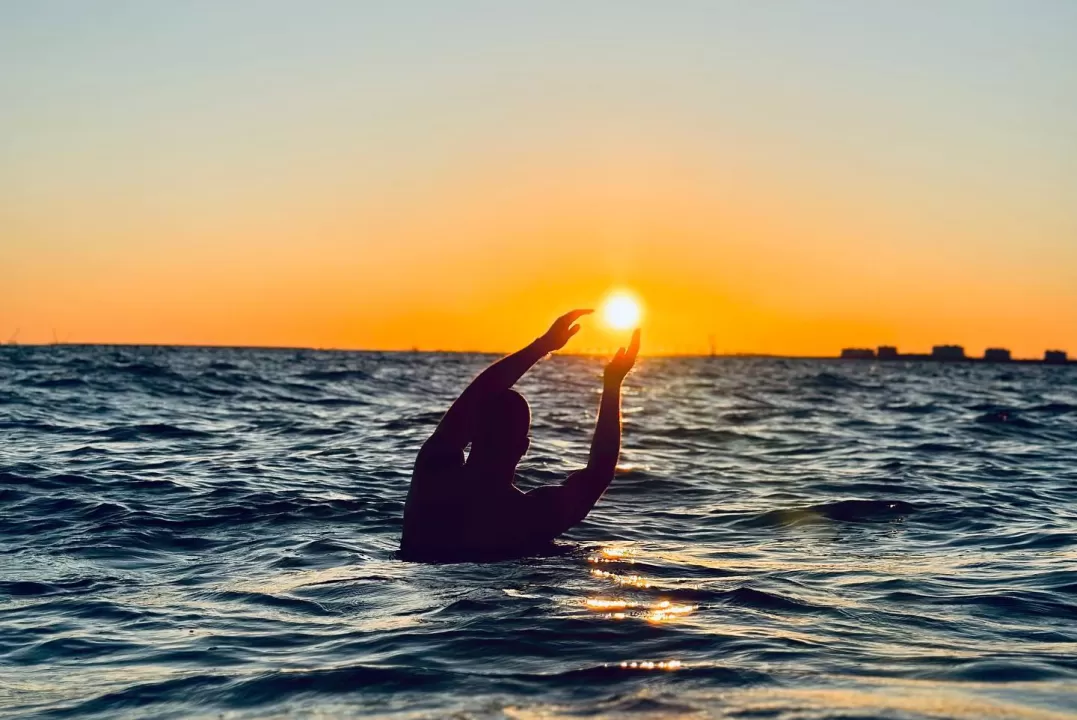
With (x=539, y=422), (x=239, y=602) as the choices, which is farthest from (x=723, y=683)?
(x=539, y=422)

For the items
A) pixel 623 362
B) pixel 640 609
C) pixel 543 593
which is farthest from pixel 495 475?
pixel 640 609

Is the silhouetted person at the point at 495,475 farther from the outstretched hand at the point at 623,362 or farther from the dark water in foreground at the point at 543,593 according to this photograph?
the dark water in foreground at the point at 543,593

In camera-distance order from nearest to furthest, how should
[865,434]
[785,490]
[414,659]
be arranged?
[414,659]
[785,490]
[865,434]

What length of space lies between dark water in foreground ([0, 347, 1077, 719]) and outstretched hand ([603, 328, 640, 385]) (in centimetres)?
147

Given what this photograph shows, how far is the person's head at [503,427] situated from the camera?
290 inches

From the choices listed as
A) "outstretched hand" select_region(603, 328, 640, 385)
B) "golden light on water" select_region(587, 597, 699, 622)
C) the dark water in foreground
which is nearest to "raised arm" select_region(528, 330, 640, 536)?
"outstretched hand" select_region(603, 328, 640, 385)

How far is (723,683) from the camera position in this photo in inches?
200

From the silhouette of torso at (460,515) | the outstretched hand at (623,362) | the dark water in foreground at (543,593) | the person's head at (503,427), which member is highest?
the outstretched hand at (623,362)

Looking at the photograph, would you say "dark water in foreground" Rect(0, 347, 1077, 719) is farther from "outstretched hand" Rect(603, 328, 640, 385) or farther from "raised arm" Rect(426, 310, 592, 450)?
"outstretched hand" Rect(603, 328, 640, 385)

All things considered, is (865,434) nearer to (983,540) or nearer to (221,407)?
(983,540)

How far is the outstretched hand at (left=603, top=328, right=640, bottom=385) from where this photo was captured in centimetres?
762

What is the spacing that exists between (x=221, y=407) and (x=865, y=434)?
49.3 feet

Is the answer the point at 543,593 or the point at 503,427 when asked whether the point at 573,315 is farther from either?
the point at 543,593

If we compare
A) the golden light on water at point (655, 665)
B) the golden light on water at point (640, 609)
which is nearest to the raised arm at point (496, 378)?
the golden light on water at point (640, 609)
